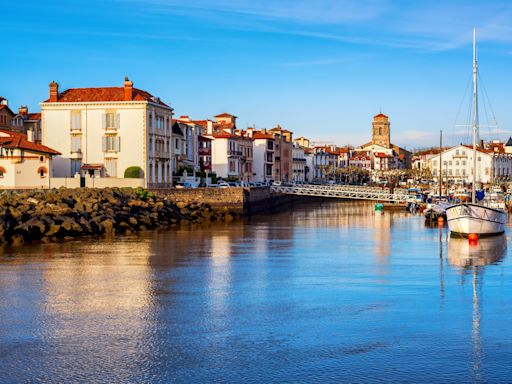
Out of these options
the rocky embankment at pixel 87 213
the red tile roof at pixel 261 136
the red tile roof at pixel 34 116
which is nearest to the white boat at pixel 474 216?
the rocky embankment at pixel 87 213

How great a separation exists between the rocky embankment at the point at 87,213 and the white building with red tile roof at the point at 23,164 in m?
4.70

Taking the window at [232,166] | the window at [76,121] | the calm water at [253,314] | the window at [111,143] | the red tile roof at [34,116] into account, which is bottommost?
the calm water at [253,314]

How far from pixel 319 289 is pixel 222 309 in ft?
14.3

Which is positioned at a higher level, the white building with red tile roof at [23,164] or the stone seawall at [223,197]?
the white building with red tile roof at [23,164]

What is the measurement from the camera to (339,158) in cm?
17150

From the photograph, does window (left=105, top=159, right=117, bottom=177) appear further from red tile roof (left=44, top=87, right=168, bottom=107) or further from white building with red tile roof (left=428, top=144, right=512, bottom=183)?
white building with red tile roof (left=428, top=144, right=512, bottom=183)

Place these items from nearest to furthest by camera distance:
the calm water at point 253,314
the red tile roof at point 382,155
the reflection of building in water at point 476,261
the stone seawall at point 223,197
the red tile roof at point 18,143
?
1. the calm water at point 253,314
2. the reflection of building in water at point 476,261
3. the red tile roof at point 18,143
4. the stone seawall at point 223,197
5. the red tile roof at point 382,155

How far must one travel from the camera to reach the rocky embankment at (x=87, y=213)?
40.2 meters

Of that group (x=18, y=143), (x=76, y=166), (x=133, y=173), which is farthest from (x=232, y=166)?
(x=18, y=143)

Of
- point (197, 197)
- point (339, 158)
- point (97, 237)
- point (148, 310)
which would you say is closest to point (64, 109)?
point (197, 197)

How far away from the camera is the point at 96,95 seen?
210ft

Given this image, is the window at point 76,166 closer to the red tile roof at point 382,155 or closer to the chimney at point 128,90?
the chimney at point 128,90

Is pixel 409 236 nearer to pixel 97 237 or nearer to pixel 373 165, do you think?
pixel 97 237

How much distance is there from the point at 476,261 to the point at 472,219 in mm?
9636
